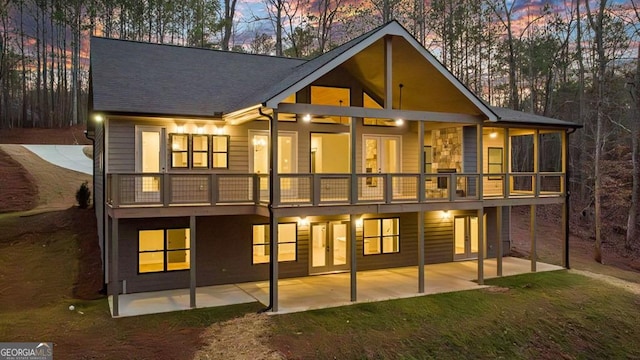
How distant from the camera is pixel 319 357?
9320mm

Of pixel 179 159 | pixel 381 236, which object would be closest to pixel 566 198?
pixel 381 236

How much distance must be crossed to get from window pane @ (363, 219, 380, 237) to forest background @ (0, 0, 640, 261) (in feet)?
53.9

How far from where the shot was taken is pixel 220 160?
14.3 meters

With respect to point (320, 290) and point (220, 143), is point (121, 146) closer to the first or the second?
point (220, 143)

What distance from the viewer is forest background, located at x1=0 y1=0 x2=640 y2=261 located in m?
28.2

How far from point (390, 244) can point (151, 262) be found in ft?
27.3

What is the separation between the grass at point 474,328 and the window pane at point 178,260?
4.32 m

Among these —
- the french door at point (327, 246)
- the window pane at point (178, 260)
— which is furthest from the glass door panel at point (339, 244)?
the window pane at point (178, 260)

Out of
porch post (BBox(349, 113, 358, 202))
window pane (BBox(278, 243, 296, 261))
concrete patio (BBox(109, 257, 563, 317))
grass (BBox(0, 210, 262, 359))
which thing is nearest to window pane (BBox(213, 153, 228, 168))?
window pane (BBox(278, 243, 296, 261))

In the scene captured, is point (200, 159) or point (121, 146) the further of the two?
point (200, 159)

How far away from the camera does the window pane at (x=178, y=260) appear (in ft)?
44.9

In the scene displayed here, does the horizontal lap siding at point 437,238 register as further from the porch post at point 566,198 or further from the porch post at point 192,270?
the porch post at point 192,270

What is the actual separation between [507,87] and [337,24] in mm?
14999

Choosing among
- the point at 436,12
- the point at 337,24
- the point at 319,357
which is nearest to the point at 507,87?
the point at 436,12
